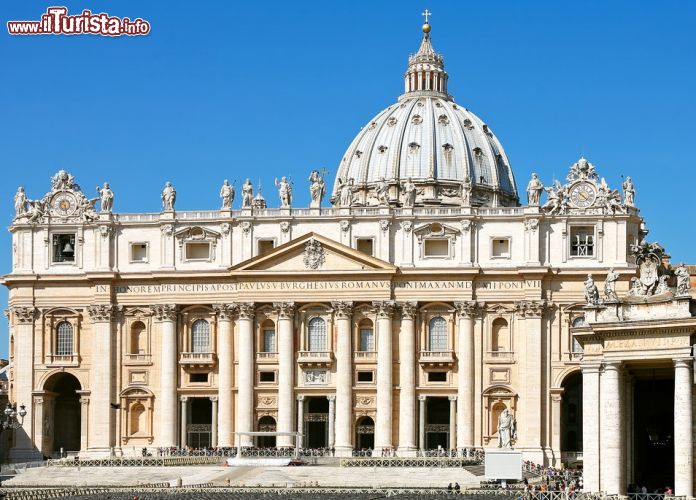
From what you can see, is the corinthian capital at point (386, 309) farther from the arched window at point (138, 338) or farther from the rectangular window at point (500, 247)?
the arched window at point (138, 338)

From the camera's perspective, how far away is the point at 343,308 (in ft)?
390

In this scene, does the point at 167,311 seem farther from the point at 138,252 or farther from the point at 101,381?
the point at 101,381

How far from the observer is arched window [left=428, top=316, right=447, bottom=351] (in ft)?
392

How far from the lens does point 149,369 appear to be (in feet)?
399

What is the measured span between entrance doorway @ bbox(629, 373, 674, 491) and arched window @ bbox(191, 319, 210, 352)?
52821 millimetres

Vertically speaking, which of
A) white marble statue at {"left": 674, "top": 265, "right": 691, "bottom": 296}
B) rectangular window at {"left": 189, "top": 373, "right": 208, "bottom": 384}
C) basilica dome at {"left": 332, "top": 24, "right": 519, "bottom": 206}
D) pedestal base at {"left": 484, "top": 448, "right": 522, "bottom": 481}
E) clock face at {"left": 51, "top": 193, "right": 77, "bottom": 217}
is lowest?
pedestal base at {"left": 484, "top": 448, "right": 522, "bottom": 481}

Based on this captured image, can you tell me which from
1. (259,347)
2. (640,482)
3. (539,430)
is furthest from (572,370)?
(640,482)

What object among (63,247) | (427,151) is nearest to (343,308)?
(63,247)

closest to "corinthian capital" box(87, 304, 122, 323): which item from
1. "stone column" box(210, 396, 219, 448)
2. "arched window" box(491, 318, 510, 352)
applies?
"stone column" box(210, 396, 219, 448)

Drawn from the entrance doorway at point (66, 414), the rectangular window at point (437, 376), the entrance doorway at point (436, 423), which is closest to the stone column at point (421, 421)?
the entrance doorway at point (436, 423)

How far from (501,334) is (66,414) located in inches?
1345

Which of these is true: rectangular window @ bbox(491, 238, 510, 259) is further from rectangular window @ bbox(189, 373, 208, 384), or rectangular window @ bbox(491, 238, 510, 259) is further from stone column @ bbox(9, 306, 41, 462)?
stone column @ bbox(9, 306, 41, 462)

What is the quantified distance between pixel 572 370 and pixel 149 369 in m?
30.7

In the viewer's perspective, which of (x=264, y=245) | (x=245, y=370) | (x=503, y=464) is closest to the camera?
(x=503, y=464)
